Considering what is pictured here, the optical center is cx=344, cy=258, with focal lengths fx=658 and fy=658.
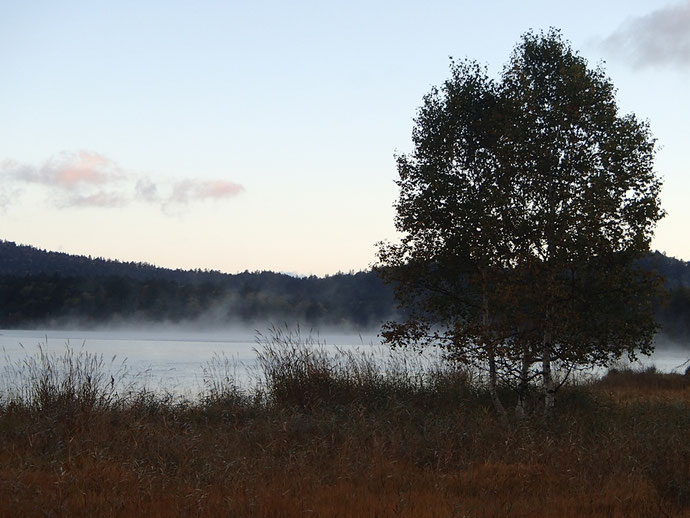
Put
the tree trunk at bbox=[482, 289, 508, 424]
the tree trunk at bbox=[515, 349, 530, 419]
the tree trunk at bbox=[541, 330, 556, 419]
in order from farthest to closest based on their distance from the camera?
the tree trunk at bbox=[515, 349, 530, 419] → the tree trunk at bbox=[541, 330, 556, 419] → the tree trunk at bbox=[482, 289, 508, 424]

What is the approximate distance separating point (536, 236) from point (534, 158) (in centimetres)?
225

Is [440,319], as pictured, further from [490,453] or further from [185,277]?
[185,277]

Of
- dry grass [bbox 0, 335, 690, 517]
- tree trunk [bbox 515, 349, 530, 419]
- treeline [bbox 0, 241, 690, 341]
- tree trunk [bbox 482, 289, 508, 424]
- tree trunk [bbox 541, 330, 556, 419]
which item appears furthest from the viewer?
treeline [bbox 0, 241, 690, 341]

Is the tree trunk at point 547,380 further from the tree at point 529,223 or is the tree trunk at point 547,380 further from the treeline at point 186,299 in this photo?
the treeline at point 186,299

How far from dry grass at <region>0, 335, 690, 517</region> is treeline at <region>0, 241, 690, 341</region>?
8302cm

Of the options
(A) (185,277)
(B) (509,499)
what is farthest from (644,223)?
(A) (185,277)

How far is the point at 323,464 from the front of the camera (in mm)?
9828

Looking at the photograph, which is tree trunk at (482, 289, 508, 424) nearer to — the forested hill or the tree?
the tree

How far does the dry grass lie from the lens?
7281 mm

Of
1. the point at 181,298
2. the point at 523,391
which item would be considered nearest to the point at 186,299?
the point at 181,298

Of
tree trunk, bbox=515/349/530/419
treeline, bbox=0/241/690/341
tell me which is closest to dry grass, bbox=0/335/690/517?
tree trunk, bbox=515/349/530/419

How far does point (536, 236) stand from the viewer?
50.8 ft

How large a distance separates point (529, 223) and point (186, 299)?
129 m

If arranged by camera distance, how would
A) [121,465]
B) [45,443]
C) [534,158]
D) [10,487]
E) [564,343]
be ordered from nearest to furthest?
1. [10,487]
2. [121,465]
3. [45,443]
4. [564,343]
5. [534,158]
